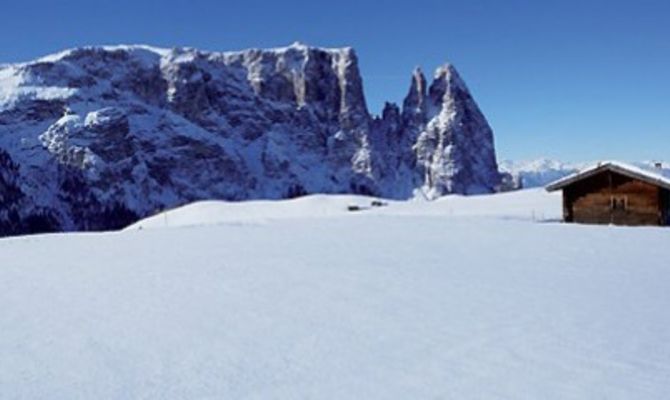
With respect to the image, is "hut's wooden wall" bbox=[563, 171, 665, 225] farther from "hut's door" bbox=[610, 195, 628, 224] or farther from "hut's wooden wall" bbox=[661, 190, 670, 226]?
"hut's wooden wall" bbox=[661, 190, 670, 226]

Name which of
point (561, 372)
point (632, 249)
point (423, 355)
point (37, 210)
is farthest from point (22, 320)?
point (37, 210)

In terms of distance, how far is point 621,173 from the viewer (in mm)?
38375

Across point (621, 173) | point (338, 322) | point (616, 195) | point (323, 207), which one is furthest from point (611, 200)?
point (323, 207)

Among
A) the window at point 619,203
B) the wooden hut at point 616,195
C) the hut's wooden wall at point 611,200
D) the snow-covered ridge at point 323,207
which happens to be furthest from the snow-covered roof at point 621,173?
the snow-covered ridge at point 323,207

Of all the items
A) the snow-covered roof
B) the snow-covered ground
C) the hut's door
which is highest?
the snow-covered roof

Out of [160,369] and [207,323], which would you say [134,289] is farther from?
[160,369]

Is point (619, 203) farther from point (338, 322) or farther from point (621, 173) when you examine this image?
point (338, 322)

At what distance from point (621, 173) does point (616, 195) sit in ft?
4.40

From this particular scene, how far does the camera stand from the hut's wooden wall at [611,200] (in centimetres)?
3738

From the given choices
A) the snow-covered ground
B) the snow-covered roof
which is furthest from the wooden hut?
the snow-covered ground

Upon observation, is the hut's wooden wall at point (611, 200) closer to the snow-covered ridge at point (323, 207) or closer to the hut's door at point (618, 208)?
the hut's door at point (618, 208)

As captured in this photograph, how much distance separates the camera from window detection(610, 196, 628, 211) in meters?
38.3

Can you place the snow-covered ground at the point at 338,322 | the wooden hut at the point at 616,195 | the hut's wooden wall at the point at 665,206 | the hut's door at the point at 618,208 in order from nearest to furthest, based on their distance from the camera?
the snow-covered ground at the point at 338,322 → the hut's wooden wall at the point at 665,206 → the wooden hut at the point at 616,195 → the hut's door at the point at 618,208

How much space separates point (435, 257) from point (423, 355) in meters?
11.3
